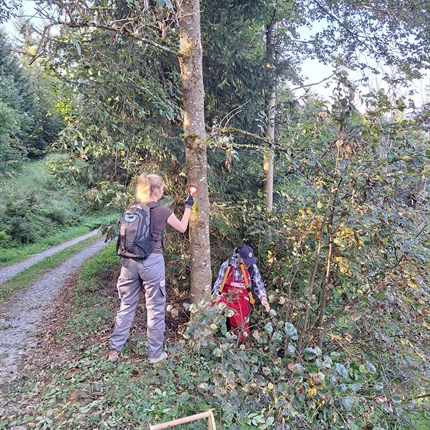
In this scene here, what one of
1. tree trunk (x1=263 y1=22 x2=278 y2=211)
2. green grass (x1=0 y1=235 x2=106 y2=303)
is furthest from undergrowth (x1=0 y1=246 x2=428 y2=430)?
green grass (x1=0 y1=235 x2=106 y2=303)

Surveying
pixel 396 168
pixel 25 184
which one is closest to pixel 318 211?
pixel 396 168

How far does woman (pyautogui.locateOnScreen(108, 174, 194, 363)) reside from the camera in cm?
367

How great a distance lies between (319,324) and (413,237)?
1.36 m

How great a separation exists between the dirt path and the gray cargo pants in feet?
4.27

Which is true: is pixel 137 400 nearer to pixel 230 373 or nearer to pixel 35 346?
pixel 230 373

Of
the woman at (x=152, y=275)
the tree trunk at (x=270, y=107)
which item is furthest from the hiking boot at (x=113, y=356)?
the tree trunk at (x=270, y=107)

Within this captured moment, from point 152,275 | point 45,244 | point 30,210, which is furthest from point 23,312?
point 30,210

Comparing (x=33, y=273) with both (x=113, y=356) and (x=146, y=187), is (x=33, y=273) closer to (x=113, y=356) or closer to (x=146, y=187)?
(x=113, y=356)

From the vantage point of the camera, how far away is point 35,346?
4523 mm

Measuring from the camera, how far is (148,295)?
3758 millimetres

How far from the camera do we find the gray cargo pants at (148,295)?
3701mm

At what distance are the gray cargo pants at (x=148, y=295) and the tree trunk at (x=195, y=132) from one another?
20.1 inches

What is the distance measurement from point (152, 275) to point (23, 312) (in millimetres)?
3843

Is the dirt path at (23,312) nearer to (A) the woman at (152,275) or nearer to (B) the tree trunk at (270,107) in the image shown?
(A) the woman at (152,275)
